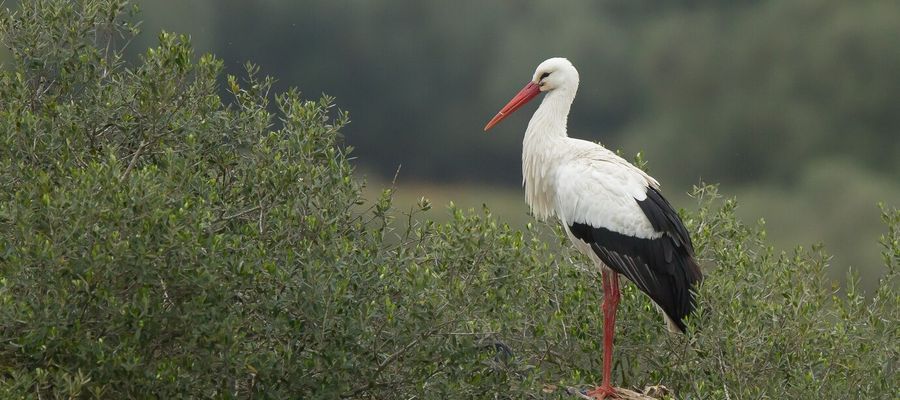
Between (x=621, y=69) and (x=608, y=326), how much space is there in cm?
3295

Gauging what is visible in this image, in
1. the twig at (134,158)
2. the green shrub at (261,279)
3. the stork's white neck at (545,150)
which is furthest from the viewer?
the stork's white neck at (545,150)

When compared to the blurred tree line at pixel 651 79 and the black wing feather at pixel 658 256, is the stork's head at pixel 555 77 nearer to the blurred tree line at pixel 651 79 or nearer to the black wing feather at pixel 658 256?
the black wing feather at pixel 658 256

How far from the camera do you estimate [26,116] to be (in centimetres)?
635

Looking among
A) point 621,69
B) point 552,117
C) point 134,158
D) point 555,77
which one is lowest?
point 134,158

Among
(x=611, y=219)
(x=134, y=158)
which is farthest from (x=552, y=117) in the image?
(x=134, y=158)

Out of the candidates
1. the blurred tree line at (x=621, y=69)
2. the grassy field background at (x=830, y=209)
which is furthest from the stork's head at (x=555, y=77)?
the blurred tree line at (x=621, y=69)

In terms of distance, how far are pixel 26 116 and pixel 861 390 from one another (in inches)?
172

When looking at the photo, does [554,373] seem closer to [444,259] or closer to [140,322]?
[444,259]

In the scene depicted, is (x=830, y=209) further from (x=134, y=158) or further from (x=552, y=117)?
(x=134, y=158)

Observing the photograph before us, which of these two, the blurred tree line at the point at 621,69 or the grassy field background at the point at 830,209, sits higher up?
the blurred tree line at the point at 621,69

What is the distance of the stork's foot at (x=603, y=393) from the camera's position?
766cm

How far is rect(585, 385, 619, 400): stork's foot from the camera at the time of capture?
25.1 feet

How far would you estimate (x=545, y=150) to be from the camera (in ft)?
29.5

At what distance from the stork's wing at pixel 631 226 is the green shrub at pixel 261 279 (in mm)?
239
